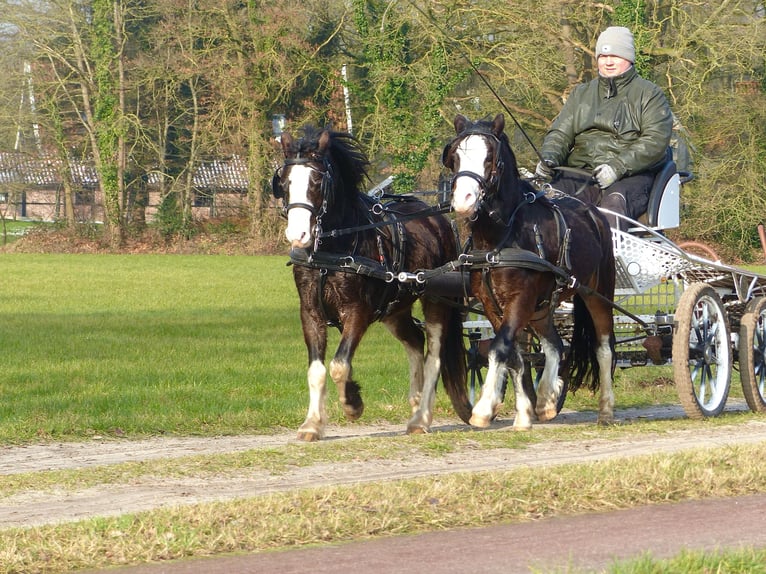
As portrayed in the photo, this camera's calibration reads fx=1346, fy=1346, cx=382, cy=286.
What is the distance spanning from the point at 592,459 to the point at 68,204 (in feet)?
152

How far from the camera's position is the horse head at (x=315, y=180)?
8367mm

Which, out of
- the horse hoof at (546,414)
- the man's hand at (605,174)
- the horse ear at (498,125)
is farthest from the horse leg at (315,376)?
the man's hand at (605,174)

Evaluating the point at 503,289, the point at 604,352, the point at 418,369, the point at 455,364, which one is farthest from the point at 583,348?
the point at 503,289

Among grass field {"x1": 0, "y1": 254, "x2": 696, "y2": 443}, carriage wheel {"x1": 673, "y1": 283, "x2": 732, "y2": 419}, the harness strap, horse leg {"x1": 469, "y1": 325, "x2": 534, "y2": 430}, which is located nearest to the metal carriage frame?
carriage wheel {"x1": 673, "y1": 283, "x2": 732, "y2": 419}

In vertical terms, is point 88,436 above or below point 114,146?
below

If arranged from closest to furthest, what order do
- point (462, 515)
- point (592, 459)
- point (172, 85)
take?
point (462, 515) → point (592, 459) → point (172, 85)

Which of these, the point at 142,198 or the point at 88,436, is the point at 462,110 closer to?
the point at 142,198

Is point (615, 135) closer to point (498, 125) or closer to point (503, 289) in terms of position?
point (498, 125)

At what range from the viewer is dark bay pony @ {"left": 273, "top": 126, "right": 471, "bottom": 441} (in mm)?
8562

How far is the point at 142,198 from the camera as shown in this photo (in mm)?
51406

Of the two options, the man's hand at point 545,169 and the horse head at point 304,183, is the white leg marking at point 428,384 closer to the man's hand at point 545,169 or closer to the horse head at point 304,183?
the horse head at point 304,183

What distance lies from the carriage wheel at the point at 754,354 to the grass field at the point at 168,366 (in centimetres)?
188

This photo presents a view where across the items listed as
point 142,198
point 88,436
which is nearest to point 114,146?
point 142,198

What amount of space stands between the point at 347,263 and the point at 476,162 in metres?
1.06
